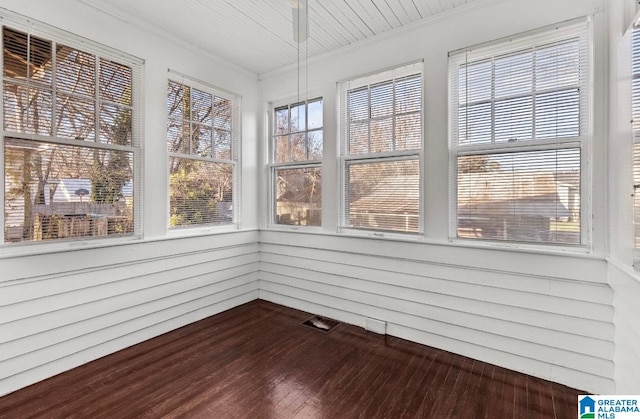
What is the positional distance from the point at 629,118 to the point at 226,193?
362cm

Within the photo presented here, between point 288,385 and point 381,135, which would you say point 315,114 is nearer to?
point 381,135

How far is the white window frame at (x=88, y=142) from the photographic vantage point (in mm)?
2255

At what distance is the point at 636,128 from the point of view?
1.64 m

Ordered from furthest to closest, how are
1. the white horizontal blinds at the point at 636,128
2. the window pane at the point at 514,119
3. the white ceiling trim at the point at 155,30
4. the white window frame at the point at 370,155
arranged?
the white window frame at the point at 370,155 < the white ceiling trim at the point at 155,30 < the window pane at the point at 514,119 < the white horizontal blinds at the point at 636,128

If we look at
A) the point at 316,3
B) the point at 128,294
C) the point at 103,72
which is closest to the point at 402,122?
the point at 316,3

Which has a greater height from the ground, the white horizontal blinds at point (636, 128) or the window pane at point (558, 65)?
the window pane at point (558, 65)

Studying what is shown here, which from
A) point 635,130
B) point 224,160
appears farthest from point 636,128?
point 224,160

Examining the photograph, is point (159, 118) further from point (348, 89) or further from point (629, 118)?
point (629, 118)

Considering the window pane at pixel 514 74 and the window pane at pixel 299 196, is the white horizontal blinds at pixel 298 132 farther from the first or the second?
the window pane at pixel 514 74

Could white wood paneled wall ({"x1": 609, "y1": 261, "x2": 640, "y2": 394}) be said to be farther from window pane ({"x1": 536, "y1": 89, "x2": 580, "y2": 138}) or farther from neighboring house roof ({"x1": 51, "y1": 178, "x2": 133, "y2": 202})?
neighboring house roof ({"x1": 51, "y1": 178, "x2": 133, "y2": 202})

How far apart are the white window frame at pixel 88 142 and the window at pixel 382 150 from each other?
6.79 feet

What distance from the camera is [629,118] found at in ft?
5.72

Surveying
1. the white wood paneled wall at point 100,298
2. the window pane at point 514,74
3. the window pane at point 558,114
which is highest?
the window pane at point 514,74

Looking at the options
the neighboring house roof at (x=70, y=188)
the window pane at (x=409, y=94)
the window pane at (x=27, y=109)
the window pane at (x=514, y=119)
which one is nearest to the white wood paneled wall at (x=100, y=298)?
the neighboring house roof at (x=70, y=188)
